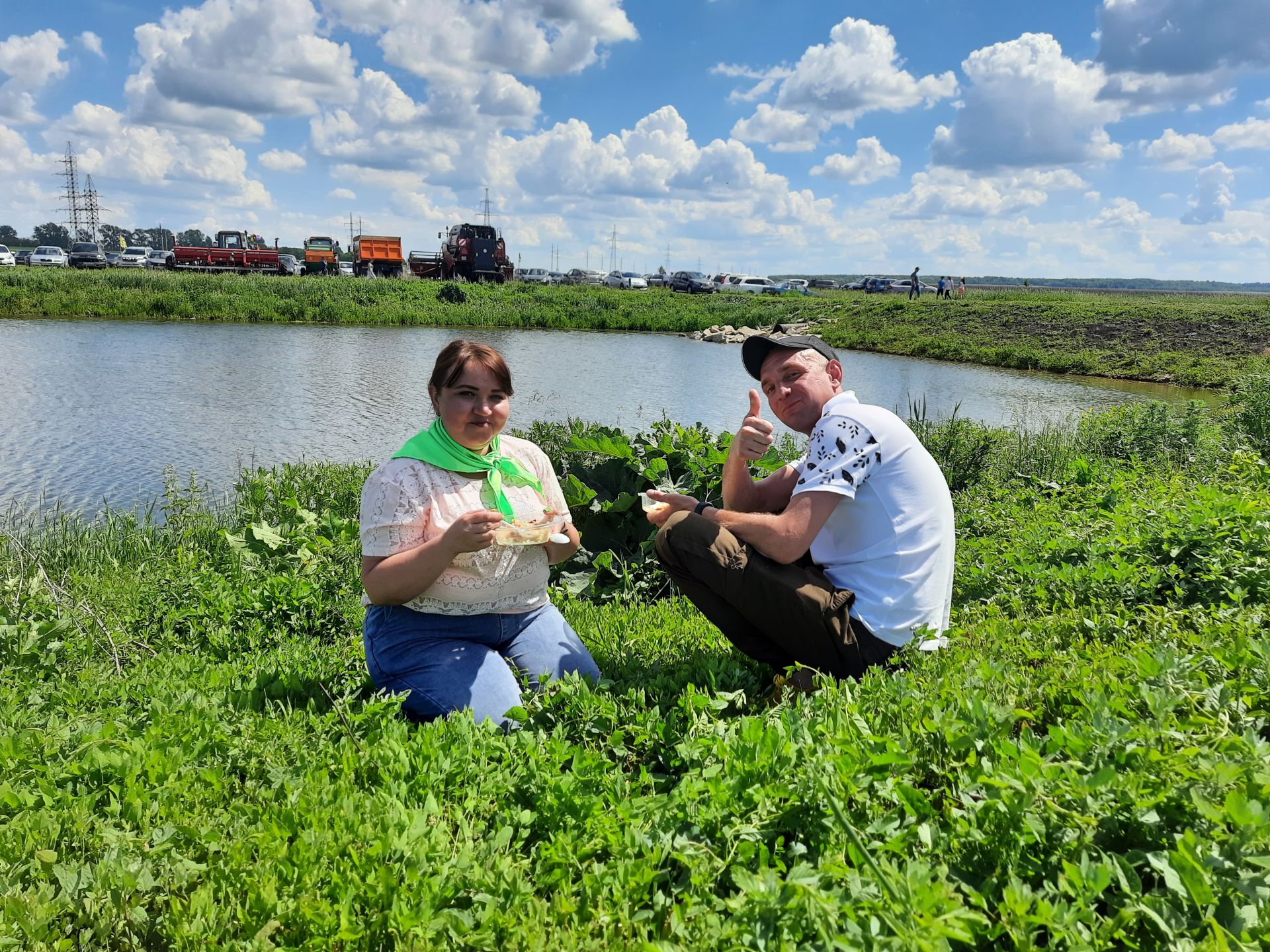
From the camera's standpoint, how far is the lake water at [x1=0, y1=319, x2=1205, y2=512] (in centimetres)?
1053

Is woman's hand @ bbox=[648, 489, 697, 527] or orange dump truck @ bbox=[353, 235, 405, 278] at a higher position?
orange dump truck @ bbox=[353, 235, 405, 278]

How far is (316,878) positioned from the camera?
2.02m

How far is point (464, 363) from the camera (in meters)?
3.59

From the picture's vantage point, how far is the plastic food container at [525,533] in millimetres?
3459

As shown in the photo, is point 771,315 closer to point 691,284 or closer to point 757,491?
point 691,284

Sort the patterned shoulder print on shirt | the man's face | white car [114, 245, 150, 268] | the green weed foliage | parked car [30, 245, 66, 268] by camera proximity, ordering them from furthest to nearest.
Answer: white car [114, 245, 150, 268], parked car [30, 245, 66, 268], the man's face, the patterned shoulder print on shirt, the green weed foliage

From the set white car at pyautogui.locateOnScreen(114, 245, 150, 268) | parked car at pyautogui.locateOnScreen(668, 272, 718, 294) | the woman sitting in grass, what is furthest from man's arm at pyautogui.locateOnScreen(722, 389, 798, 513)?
parked car at pyautogui.locateOnScreen(668, 272, 718, 294)

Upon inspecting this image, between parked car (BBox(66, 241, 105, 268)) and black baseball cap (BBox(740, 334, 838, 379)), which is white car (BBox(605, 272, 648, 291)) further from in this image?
black baseball cap (BBox(740, 334, 838, 379))

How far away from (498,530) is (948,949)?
2.32 metres

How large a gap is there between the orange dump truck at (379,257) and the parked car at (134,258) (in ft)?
39.3

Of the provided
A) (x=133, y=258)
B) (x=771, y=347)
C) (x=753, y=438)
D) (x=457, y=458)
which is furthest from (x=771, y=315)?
(x=457, y=458)

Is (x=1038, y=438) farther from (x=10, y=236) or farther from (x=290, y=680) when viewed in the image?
(x=10, y=236)

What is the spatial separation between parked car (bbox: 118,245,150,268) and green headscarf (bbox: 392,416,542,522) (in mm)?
51700

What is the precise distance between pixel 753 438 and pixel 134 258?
56940 mm
